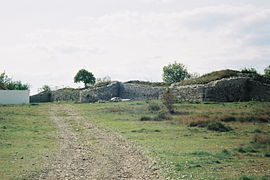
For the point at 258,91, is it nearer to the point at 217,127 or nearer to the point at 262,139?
the point at 217,127

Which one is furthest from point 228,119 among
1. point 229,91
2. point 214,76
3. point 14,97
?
point 14,97

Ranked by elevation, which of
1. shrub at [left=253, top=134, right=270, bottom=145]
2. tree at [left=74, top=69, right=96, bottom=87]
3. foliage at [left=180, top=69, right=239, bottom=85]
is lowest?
shrub at [left=253, top=134, right=270, bottom=145]

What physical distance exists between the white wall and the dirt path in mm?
34398

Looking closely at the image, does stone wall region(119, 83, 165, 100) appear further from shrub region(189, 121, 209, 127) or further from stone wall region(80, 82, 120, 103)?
shrub region(189, 121, 209, 127)

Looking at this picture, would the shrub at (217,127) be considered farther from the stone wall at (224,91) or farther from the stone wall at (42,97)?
the stone wall at (42,97)

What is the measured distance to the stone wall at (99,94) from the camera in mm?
52562

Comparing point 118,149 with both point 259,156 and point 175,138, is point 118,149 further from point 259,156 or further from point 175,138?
point 259,156

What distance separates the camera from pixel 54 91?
65688 mm

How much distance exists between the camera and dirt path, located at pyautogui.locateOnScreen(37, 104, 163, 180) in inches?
407

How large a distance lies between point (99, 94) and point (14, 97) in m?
12.7

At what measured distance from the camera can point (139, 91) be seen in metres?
50.8

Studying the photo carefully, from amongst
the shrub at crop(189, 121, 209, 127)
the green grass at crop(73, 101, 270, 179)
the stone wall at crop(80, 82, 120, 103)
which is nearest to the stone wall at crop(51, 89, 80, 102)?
the stone wall at crop(80, 82, 120, 103)

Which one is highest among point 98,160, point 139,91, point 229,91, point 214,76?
point 214,76

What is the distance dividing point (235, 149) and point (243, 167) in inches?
115
